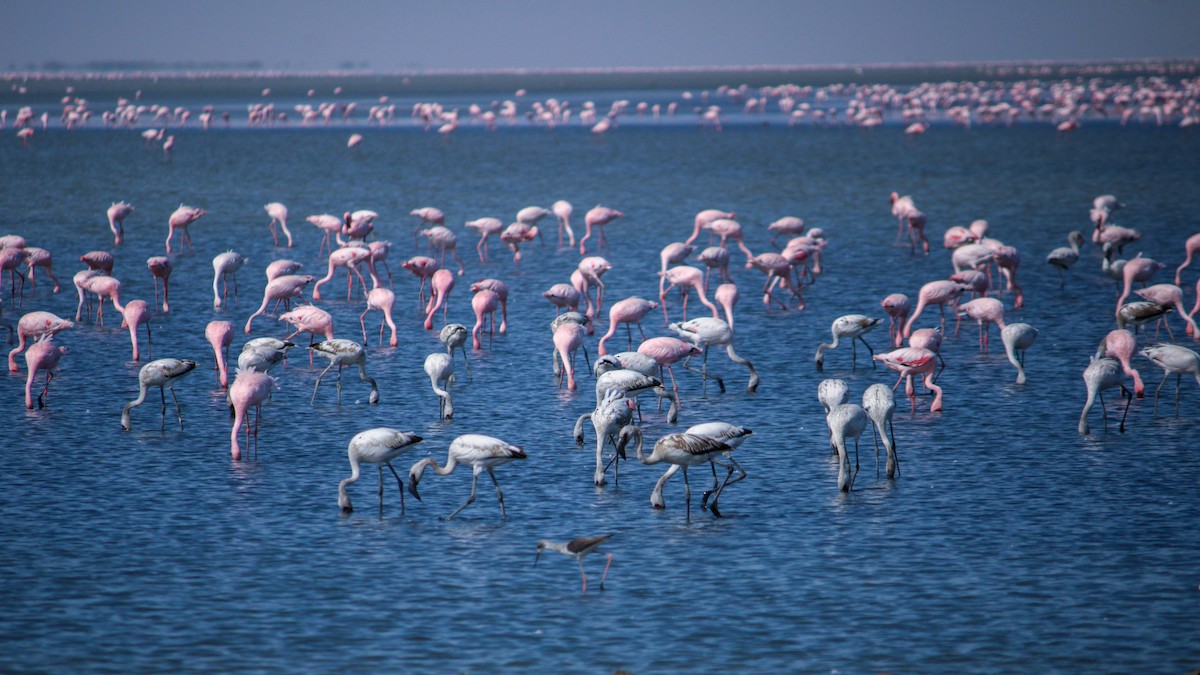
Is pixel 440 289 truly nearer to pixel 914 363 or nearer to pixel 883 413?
pixel 914 363

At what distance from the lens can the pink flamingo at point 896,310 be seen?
18.3 m

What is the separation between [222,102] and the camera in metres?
116

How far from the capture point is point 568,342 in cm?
1638

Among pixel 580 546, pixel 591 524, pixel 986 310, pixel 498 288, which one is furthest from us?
pixel 498 288

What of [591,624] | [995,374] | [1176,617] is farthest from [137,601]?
[995,374]

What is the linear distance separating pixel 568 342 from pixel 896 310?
183 inches

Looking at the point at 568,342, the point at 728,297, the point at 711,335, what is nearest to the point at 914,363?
the point at 711,335

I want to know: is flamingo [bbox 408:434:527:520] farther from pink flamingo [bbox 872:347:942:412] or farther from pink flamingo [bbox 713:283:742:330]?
pink flamingo [bbox 713:283:742:330]

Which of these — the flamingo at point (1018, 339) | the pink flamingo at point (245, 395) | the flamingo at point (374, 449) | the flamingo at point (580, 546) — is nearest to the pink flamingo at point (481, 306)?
the pink flamingo at point (245, 395)

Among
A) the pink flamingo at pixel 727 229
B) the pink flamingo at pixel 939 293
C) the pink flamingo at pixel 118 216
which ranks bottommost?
the pink flamingo at pixel 939 293

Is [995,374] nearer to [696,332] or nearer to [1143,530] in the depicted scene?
[696,332]

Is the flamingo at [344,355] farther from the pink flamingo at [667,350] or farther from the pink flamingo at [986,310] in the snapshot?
the pink flamingo at [986,310]

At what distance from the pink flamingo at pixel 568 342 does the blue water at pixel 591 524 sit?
229 millimetres

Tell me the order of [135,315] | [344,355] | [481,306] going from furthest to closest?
[481,306]
[135,315]
[344,355]
